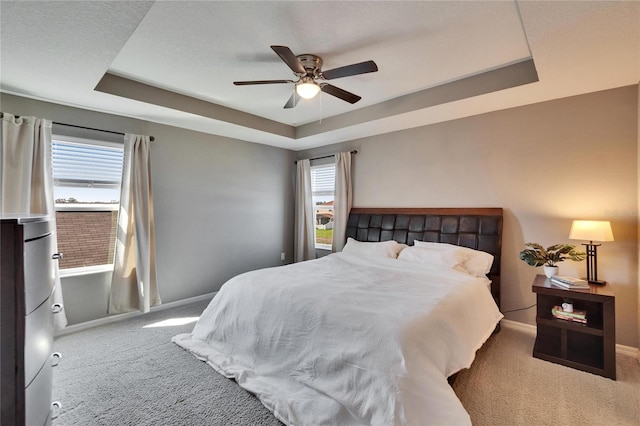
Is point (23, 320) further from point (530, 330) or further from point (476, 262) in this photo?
point (530, 330)

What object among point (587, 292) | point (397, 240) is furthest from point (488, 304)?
point (397, 240)

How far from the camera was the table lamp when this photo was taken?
242 cm

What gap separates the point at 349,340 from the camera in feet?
5.75

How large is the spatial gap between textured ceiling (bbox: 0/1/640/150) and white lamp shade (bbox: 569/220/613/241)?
128 cm

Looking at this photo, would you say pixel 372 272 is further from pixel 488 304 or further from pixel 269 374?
pixel 269 374

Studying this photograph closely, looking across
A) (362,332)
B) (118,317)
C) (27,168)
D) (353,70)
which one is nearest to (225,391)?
(362,332)

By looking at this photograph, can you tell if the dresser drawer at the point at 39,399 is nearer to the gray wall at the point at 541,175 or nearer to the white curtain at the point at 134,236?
the white curtain at the point at 134,236

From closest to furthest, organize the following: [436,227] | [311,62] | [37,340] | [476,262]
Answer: [37,340]
[311,62]
[476,262]
[436,227]

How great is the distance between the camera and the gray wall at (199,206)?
128 inches

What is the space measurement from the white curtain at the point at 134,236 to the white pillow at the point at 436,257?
3.13 metres

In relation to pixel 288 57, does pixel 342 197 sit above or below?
below

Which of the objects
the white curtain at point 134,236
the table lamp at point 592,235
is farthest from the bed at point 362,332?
the white curtain at point 134,236

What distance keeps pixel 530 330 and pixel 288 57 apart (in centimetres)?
359

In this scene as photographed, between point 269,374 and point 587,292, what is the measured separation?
2644mm
